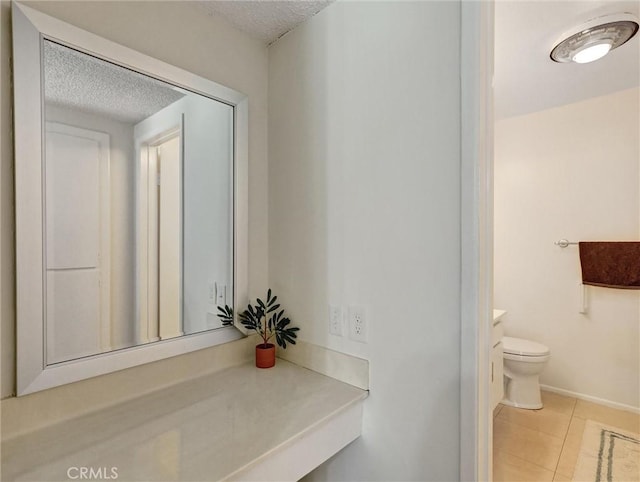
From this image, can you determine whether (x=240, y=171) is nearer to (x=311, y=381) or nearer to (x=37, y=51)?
(x=37, y=51)

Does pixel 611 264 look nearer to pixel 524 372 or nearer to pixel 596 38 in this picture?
pixel 524 372

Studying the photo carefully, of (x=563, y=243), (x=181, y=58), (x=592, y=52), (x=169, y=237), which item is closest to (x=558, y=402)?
(x=563, y=243)

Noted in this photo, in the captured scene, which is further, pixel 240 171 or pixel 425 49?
pixel 240 171

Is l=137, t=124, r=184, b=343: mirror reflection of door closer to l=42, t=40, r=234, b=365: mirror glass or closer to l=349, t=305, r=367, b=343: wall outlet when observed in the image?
l=42, t=40, r=234, b=365: mirror glass

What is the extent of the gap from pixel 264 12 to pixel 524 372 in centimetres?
283

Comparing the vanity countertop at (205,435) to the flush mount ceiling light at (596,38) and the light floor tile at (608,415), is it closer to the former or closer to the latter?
the flush mount ceiling light at (596,38)

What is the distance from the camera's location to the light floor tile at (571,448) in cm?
175

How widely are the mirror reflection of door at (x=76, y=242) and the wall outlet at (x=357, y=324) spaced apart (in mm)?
841

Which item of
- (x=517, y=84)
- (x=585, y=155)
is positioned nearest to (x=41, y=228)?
(x=517, y=84)

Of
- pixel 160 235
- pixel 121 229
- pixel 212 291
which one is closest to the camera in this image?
pixel 121 229

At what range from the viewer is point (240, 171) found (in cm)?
141

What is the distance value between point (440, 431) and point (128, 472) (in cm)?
88

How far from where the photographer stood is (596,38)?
5.23ft

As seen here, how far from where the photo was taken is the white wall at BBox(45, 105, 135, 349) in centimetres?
107
